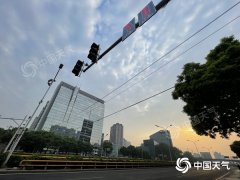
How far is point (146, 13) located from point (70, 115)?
4990 inches

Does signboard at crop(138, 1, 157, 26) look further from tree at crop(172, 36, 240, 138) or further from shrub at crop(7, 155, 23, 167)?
shrub at crop(7, 155, 23, 167)

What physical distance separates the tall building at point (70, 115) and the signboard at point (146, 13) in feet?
343

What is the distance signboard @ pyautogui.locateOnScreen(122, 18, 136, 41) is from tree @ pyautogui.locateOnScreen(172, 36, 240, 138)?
Result: 204 inches

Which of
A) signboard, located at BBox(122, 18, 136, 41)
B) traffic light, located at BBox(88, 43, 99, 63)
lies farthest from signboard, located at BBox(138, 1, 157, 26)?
traffic light, located at BBox(88, 43, 99, 63)

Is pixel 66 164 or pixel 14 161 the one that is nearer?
pixel 14 161

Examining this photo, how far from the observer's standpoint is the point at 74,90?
13438 cm

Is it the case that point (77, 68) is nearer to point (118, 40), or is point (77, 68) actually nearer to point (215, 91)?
point (118, 40)

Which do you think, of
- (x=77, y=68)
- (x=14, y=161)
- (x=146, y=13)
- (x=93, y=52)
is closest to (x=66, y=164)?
(x=14, y=161)

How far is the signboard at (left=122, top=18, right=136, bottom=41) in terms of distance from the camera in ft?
24.7

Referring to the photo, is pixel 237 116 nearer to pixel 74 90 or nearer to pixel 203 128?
pixel 203 128

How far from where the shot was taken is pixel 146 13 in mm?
6840

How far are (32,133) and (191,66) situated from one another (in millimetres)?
66010

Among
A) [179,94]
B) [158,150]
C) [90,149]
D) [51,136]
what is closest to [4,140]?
[51,136]

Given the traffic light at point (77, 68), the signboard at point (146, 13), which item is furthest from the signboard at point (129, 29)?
the traffic light at point (77, 68)
